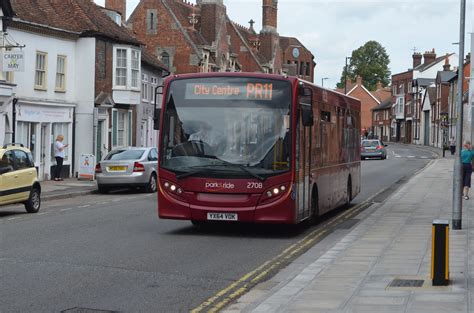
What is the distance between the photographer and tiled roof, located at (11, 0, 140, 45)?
1374 inches

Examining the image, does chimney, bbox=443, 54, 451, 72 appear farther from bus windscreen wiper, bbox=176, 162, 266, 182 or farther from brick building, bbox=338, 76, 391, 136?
bus windscreen wiper, bbox=176, 162, 266, 182

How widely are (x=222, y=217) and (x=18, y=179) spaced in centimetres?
719

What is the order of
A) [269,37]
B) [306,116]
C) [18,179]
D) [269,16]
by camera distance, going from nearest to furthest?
[306,116], [18,179], [269,16], [269,37]

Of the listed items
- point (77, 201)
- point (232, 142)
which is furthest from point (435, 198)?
point (232, 142)

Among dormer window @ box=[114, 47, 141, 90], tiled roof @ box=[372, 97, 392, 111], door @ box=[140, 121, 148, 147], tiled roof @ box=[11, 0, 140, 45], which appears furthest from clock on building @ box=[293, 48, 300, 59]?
dormer window @ box=[114, 47, 141, 90]

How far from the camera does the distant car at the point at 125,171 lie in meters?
28.9

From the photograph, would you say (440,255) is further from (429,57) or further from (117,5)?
(429,57)

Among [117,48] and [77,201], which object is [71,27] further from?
[77,201]

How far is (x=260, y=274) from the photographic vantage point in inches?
459

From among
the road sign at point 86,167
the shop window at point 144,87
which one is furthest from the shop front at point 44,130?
the shop window at point 144,87

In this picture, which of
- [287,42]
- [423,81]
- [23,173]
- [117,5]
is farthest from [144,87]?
[287,42]

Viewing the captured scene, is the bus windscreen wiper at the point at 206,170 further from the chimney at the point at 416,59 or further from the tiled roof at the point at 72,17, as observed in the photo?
the chimney at the point at 416,59

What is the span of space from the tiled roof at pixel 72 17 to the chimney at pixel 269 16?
49260 millimetres

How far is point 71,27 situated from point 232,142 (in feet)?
79.4
